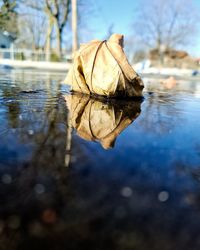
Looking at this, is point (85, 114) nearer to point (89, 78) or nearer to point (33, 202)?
point (89, 78)

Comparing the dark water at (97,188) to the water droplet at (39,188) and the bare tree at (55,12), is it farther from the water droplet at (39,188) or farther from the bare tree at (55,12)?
the bare tree at (55,12)

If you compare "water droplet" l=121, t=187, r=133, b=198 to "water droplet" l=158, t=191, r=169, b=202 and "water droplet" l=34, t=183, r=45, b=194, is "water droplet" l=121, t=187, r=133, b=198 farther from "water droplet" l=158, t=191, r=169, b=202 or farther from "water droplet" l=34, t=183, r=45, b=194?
"water droplet" l=34, t=183, r=45, b=194

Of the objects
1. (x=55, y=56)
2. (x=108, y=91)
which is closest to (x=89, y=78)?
(x=108, y=91)

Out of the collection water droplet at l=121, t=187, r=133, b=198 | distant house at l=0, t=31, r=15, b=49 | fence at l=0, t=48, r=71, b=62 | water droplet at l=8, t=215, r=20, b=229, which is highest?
distant house at l=0, t=31, r=15, b=49

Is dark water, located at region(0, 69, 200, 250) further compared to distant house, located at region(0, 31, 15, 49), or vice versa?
distant house, located at region(0, 31, 15, 49)

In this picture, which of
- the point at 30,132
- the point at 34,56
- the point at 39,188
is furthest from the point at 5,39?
the point at 39,188

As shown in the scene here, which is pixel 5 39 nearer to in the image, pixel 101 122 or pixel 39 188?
pixel 101 122

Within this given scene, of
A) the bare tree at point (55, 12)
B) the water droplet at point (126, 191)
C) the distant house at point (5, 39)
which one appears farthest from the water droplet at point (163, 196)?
the distant house at point (5, 39)

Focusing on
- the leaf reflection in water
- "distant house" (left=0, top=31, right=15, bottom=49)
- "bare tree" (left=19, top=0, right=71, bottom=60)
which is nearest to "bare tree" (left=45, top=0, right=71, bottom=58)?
"bare tree" (left=19, top=0, right=71, bottom=60)
